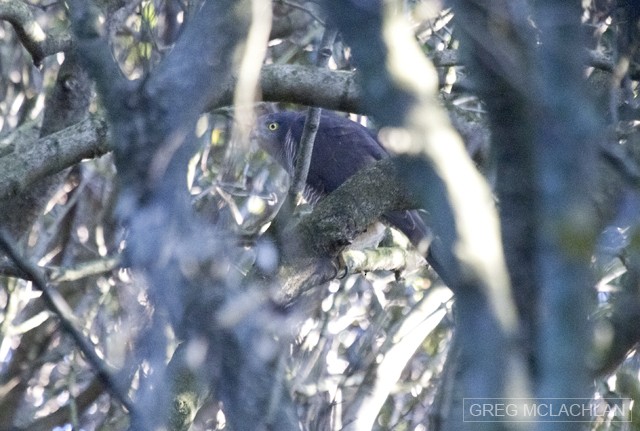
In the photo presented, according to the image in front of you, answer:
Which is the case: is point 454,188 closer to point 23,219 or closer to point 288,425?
point 288,425

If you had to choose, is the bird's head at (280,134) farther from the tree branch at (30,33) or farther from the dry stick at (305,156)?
the dry stick at (305,156)

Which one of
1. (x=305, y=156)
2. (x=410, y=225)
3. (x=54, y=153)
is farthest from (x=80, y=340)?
(x=410, y=225)

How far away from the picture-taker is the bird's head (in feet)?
21.6

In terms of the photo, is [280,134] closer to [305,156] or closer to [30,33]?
[30,33]

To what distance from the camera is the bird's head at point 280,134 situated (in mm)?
6574

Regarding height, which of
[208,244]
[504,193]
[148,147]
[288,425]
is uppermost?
[504,193]

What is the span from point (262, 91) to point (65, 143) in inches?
35.1

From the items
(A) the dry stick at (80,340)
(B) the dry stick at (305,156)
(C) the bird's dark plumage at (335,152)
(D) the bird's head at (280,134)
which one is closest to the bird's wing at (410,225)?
(C) the bird's dark plumage at (335,152)

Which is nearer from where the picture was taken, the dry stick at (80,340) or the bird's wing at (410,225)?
the dry stick at (80,340)

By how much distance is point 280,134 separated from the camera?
6727 millimetres

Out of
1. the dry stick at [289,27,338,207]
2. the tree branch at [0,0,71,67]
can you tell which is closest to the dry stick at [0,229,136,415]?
the dry stick at [289,27,338,207]

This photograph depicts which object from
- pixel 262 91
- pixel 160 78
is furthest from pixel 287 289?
pixel 160 78

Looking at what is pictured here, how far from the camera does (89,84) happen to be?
5.18 meters

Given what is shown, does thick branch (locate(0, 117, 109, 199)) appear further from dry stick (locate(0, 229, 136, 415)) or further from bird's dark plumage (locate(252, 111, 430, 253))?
dry stick (locate(0, 229, 136, 415))
